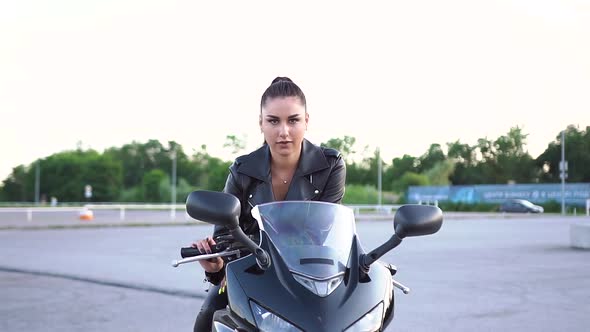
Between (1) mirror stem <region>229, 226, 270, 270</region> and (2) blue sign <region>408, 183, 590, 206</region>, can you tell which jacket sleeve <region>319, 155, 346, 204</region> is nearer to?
(1) mirror stem <region>229, 226, 270, 270</region>

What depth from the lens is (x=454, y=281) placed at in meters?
9.87

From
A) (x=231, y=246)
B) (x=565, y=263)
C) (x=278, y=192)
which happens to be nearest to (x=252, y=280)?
(x=231, y=246)

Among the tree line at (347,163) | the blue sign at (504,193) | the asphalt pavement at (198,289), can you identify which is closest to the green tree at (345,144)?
the tree line at (347,163)

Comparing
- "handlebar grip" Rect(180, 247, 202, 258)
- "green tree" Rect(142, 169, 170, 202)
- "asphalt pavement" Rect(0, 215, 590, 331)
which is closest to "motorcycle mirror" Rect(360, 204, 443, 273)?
"handlebar grip" Rect(180, 247, 202, 258)

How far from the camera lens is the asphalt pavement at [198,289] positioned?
670 centimetres

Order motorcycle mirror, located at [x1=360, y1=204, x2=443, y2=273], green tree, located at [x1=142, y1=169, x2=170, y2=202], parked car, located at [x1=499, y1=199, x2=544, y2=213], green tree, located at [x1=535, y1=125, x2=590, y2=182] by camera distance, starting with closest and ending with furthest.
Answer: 1. motorcycle mirror, located at [x1=360, y1=204, x2=443, y2=273]
2. parked car, located at [x1=499, y1=199, x2=544, y2=213]
3. green tree, located at [x1=535, y1=125, x2=590, y2=182]
4. green tree, located at [x1=142, y1=169, x2=170, y2=202]

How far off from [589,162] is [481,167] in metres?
18.8

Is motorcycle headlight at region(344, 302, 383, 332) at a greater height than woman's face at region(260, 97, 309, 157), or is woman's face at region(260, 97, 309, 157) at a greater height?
woman's face at region(260, 97, 309, 157)

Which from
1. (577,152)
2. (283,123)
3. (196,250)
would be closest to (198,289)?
(196,250)

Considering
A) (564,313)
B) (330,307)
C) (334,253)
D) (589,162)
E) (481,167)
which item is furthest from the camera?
(481,167)

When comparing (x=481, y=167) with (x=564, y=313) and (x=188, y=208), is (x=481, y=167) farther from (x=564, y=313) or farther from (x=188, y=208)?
(x=188, y=208)

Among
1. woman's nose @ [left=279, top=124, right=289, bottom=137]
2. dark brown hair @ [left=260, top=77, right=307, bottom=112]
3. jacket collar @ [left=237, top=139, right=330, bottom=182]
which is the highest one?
dark brown hair @ [left=260, top=77, right=307, bottom=112]

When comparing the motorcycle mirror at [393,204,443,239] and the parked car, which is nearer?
the motorcycle mirror at [393,204,443,239]

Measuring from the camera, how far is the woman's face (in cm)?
268
